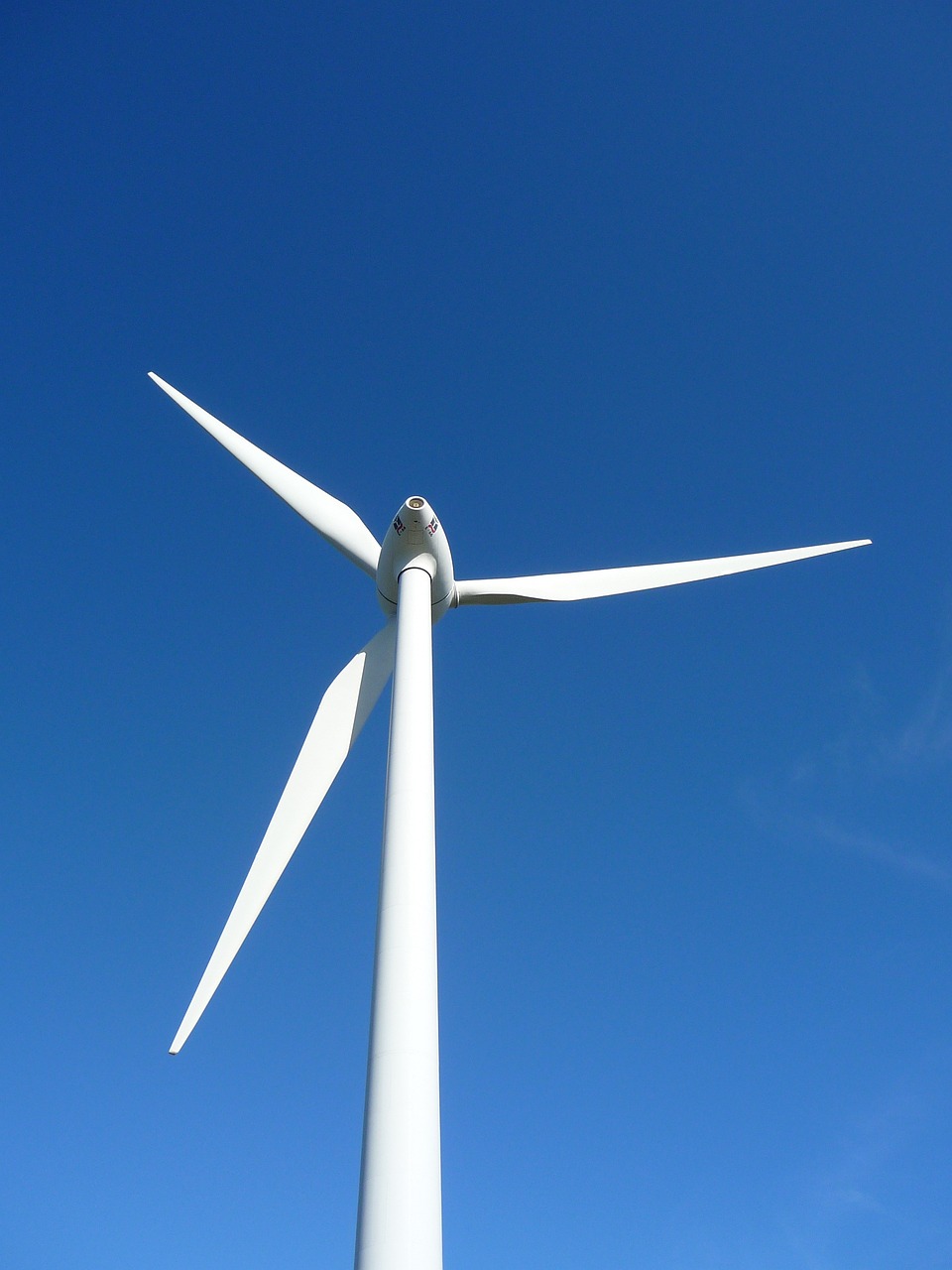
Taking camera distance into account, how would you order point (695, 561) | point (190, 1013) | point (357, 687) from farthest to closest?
point (695, 561) < point (357, 687) < point (190, 1013)

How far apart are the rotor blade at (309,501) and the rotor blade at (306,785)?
1858 millimetres

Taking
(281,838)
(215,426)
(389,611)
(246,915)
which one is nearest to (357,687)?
(389,611)

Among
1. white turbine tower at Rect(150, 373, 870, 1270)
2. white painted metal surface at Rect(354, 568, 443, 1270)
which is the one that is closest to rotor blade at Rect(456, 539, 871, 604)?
white turbine tower at Rect(150, 373, 870, 1270)

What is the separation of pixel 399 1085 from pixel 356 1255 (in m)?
1.37

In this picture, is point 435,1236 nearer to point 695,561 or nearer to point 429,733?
point 429,733

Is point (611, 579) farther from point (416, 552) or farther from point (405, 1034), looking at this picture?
point (405, 1034)

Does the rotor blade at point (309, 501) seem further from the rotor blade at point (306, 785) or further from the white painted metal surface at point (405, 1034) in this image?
the white painted metal surface at point (405, 1034)

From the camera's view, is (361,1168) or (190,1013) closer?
(361,1168)

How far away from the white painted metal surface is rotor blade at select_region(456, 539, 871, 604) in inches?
177

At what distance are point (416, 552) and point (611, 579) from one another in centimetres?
480

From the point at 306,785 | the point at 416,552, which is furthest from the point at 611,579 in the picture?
the point at 306,785

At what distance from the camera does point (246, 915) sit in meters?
12.6

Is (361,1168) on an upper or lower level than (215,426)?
lower

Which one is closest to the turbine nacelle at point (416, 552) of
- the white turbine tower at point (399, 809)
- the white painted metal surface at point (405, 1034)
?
the white turbine tower at point (399, 809)
